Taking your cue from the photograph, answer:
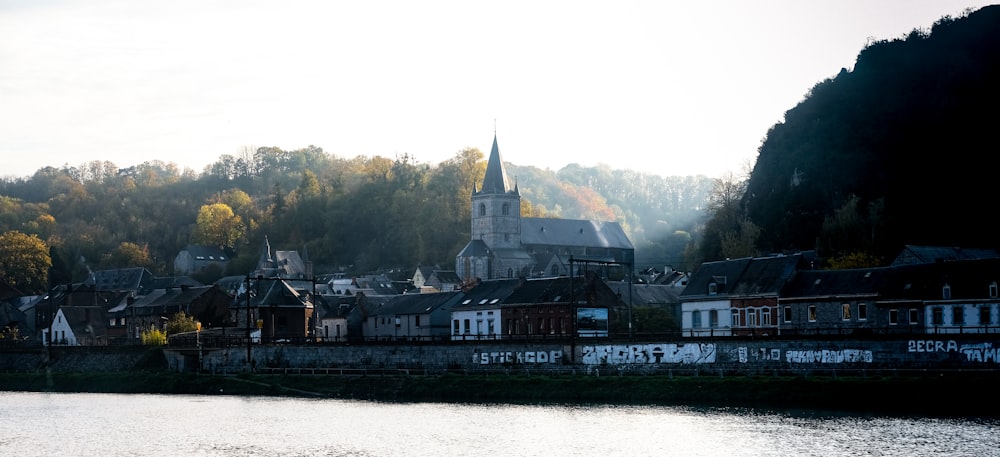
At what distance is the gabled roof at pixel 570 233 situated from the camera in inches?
6467

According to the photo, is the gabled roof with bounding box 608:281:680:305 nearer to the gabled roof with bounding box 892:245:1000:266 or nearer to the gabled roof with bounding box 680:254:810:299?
the gabled roof with bounding box 680:254:810:299

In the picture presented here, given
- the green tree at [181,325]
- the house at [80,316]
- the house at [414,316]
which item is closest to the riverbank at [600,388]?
the green tree at [181,325]

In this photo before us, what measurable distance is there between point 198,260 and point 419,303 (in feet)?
280

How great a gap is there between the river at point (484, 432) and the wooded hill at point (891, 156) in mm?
48386

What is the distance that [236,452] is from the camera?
47125mm

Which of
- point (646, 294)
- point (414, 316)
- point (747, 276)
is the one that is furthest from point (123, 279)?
point (747, 276)

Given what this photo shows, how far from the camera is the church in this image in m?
153

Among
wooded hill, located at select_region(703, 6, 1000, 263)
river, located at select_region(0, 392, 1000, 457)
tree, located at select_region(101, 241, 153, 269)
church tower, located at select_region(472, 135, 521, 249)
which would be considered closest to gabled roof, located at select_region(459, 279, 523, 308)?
wooded hill, located at select_region(703, 6, 1000, 263)

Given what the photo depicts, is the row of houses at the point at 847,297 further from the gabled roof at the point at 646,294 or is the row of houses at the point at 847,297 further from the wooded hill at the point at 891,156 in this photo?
the wooded hill at the point at 891,156

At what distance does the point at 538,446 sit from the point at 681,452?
226 inches

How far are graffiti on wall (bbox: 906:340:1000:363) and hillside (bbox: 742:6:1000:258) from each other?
40948 millimetres

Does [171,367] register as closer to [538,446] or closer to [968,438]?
[538,446]

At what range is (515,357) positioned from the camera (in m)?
75.8

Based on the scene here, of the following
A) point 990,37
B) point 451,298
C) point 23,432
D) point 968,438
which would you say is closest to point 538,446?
point 968,438
